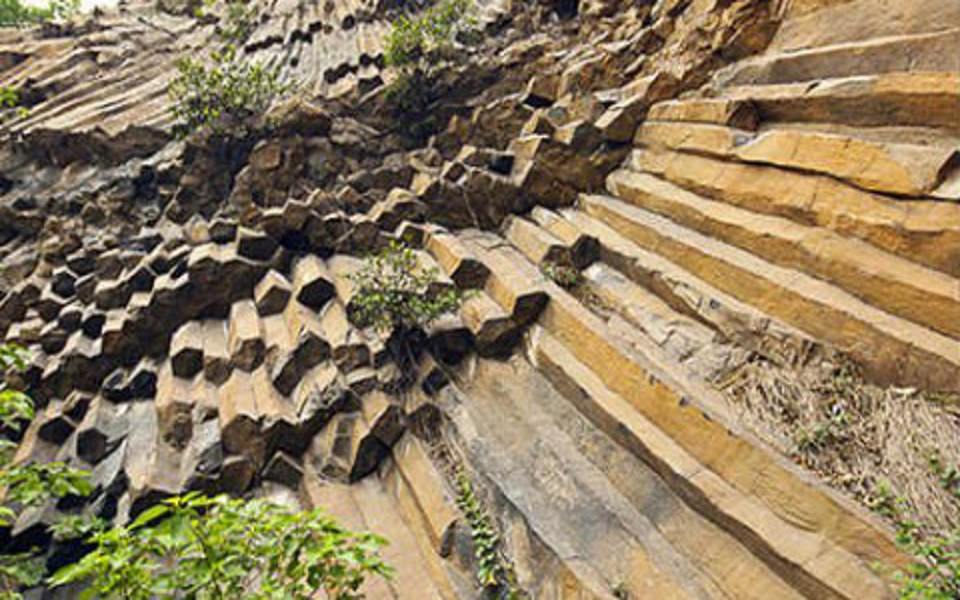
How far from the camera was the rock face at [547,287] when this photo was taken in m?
3.72

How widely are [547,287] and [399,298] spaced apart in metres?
1.84

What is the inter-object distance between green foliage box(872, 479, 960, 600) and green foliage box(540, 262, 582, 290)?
3719 mm

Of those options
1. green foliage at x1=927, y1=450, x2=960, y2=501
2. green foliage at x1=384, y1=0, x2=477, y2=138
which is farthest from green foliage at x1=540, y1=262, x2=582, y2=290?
green foliage at x1=384, y1=0, x2=477, y2=138

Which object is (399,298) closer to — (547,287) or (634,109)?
(547,287)

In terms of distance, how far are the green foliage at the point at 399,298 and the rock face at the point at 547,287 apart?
0.77ft

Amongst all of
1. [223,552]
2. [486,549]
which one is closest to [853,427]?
[486,549]

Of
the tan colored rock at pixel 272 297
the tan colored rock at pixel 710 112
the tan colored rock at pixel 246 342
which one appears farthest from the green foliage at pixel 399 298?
the tan colored rock at pixel 710 112

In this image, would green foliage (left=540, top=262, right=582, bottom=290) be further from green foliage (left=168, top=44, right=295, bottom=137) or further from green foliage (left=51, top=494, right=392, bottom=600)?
green foliage (left=168, top=44, right=295, bottom=137)

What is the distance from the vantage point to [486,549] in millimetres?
3965

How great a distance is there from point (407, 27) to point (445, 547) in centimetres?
953

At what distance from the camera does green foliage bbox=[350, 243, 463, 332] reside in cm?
578

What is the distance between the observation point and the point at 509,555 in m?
3.92

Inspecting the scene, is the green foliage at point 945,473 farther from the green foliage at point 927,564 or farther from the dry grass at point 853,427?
the green foliage at point 927,564

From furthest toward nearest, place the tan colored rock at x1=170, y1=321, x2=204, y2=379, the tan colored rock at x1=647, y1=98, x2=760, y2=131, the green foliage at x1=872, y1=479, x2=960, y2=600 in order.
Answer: the tan colored rock at x1=170, y1=321, x2=204, y2=379, the tan colored rock at x1=647, y1=98, x2=760, y2=131, the green foliage at x1=872, y1=479, x2=960, y2=600
